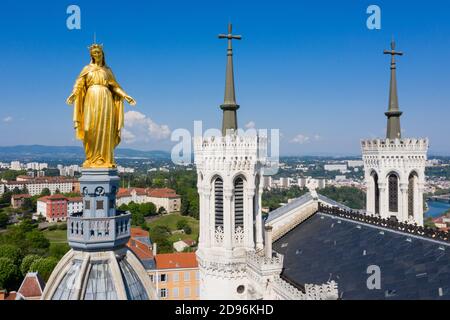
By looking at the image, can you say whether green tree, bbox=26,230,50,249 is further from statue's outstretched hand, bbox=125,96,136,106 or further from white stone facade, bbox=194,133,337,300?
statue's outstretched hand, bbox=125,96,136,106

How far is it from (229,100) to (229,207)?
776cm

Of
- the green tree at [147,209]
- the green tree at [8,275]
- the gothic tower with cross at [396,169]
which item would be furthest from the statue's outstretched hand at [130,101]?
the green tree at [147,209]

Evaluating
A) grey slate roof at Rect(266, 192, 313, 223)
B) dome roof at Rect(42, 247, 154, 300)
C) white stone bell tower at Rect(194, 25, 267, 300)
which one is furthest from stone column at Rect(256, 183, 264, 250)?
dome roof at Rect(42, 247, 154, 300)

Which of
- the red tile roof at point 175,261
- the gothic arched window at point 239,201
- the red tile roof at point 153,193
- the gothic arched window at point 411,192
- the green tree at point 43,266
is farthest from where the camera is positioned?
the red tile roof at point 153,193

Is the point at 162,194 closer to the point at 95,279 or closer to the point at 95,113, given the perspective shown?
the point at 95,279

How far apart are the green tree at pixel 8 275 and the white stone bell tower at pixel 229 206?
51945mm

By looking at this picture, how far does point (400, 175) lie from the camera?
3534 cm

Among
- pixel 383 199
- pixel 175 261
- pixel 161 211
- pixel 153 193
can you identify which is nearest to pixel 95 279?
pixel 383 199

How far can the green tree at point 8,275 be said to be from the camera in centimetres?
6975

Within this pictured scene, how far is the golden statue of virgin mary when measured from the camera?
1179 centimetres

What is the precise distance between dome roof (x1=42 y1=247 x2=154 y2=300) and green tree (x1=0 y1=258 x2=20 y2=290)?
67130 mm

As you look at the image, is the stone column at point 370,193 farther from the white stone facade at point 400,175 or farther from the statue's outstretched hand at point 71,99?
the statue's outstretched hand at point 71,99

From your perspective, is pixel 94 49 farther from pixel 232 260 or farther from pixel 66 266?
pixel 232 260

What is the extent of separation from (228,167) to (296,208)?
863 cm
